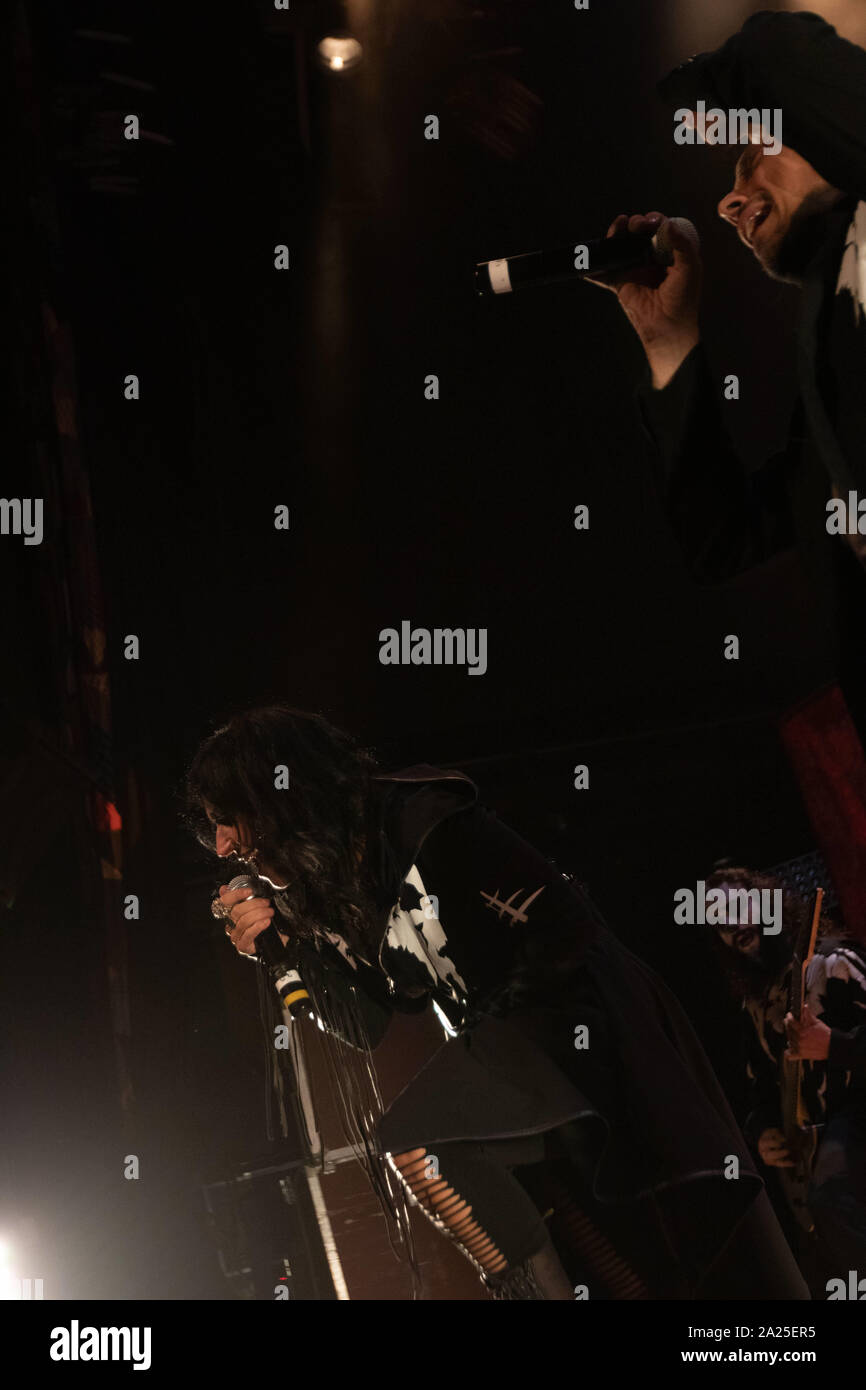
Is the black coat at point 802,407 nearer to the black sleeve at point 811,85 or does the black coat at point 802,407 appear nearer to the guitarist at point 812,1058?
the black sleeve at point 811,85

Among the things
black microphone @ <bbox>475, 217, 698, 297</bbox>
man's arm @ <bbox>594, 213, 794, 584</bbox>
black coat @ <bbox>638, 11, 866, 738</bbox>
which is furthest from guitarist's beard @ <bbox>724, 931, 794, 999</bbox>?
black microphone @ <bbox>475, 217, 698, 297</bbox>

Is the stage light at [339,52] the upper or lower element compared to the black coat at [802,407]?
upper

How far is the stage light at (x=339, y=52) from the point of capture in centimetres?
217

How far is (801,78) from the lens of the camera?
1.43 m

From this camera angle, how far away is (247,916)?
1950 mm

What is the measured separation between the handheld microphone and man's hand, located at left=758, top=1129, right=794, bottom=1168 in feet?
2.43

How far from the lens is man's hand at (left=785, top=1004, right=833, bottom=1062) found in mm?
1823

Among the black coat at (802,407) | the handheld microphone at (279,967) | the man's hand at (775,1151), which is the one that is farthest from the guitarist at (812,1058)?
the handheld microphone at (279,967)

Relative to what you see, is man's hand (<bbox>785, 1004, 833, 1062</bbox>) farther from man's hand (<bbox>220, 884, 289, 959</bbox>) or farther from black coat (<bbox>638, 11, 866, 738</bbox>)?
A: man's hand (<bbox>220, 884, 289, 959</bbox>)

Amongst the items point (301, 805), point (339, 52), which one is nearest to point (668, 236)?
point (339, 52)

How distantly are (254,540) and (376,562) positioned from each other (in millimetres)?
228

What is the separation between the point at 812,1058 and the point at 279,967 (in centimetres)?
85

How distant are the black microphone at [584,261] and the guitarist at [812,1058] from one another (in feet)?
3.13
